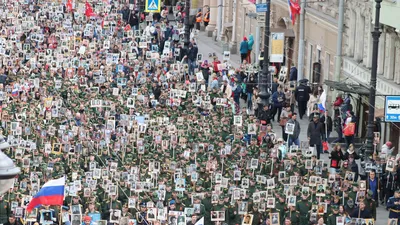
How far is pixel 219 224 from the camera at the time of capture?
2669 cm

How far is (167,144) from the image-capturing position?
114 ft

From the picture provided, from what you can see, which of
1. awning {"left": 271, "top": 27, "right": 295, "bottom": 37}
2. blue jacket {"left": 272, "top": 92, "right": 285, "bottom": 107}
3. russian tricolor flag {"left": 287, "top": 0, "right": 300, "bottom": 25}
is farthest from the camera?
awning {"left": 271, "top": 27, "right": 295, "bottom": 37}

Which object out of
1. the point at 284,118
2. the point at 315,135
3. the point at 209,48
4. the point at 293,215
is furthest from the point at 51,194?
the point at 209,48

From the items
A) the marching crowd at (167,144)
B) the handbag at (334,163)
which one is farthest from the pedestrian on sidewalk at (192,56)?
the handbag at (334,163)

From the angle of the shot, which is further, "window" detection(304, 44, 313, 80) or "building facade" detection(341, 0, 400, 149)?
"window" detection(304, 44, 313, 80)

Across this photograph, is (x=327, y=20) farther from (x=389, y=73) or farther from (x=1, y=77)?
(x=1, y=77)

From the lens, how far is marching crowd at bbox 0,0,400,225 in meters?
27.4

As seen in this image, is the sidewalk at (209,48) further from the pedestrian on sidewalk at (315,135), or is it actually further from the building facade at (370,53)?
the pedestrian on sidewalk at (315,135)

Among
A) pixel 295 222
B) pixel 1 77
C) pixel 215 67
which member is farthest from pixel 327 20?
pixel 295 222

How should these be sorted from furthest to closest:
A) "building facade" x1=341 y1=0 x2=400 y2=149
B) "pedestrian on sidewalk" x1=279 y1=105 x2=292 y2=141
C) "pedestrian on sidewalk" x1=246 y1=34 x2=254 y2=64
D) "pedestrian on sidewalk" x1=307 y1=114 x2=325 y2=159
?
1. "pedestrian on sidewalk" x1=246 y1=34 x2=254 y2=64
2. "pedestrian on sidewalk" x1=279 y1=105 x2=292 y2=141
3. "building facade" x1=341 y1=0 x2=400 y2=149
4. "pedestrian on sidewalk" x1=307 y1=114 x2=325 y2=159

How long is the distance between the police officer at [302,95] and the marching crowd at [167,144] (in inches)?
1.8

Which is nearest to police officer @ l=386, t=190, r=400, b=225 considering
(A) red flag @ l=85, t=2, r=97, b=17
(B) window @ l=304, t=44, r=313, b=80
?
(B) window @ l=304, t=44, r=313, b=80

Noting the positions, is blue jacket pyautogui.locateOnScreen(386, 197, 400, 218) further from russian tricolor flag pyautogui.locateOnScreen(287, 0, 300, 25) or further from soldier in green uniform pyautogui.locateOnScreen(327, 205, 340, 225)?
russian tricolor flag pyautogui.locateOnScreen(287, 0, 300, 25)

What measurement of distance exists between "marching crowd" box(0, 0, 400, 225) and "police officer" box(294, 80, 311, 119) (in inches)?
1.8
